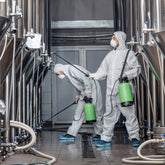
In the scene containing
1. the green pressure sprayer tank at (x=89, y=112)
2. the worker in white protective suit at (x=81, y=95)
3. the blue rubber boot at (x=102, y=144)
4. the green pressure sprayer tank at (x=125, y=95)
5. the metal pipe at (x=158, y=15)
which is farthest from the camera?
the worker in white protective suit at (x=81, y=95)

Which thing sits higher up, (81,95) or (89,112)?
(81,95)

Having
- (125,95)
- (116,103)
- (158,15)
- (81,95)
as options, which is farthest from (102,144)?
(158,15)

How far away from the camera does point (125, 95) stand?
3367 millimetres

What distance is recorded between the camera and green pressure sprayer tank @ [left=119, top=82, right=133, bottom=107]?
336 cm

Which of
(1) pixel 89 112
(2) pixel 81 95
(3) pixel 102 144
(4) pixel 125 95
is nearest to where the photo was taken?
(4) pixel 125 95

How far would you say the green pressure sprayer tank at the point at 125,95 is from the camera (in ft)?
11.0

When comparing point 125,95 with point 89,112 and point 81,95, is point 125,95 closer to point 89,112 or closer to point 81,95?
point 89,112

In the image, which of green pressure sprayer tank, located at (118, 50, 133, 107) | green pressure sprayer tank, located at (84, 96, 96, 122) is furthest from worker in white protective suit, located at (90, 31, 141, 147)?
green pressure sprayer tank, located at (84, 96, 96, 122)

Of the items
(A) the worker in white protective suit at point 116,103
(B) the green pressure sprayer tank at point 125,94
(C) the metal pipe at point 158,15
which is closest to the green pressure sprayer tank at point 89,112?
(A) the worker in white protective suit at point 116,103

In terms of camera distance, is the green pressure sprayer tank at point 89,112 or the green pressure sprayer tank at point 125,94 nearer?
the green pressure sprayer tank at point 125,94

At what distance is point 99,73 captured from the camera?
3.76 metres

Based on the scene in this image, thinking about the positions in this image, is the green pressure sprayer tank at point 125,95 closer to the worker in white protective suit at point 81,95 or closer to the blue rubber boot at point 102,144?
the blue rubber boot at point 102,144

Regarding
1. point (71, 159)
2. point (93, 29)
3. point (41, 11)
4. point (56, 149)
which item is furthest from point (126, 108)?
point (93, 29)

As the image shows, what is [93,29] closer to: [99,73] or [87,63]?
[87,63]
